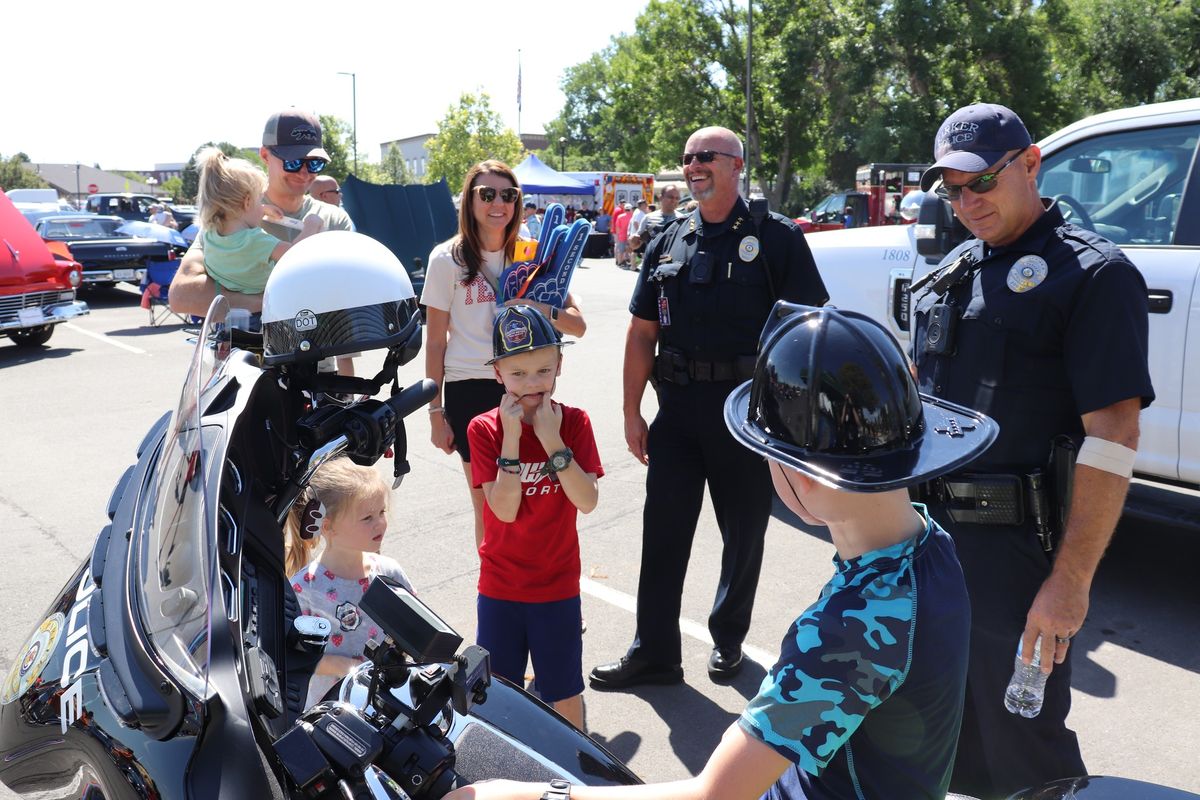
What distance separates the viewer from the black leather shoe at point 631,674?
4.00m

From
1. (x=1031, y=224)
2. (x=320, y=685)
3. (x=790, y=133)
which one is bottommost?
(x=320, y=685)

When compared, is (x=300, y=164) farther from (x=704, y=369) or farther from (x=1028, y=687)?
(x=1028, y=687)

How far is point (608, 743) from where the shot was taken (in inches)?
143

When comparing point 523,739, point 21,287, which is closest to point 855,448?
point 523,739

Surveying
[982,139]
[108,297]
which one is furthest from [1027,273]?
[108,297]

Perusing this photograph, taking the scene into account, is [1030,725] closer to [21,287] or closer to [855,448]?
[855,448]

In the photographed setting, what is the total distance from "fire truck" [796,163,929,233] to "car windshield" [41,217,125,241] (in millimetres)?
12607

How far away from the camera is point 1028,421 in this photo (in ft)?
8.71

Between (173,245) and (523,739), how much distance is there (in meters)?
18.5

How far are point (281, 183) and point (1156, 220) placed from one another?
3862 millimetres

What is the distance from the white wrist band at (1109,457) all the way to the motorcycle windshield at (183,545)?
205 centimetres

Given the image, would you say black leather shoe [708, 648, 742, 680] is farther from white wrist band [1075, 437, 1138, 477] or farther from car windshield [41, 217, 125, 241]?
car windshield [41, 217, 125, 241]

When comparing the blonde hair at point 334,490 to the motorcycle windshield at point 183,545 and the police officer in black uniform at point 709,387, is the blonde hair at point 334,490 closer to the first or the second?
the motorcycle windshield at point 183,545

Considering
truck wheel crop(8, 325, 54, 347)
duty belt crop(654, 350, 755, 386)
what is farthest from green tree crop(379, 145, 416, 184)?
duty belt crop(654, 350, 755, 386)
